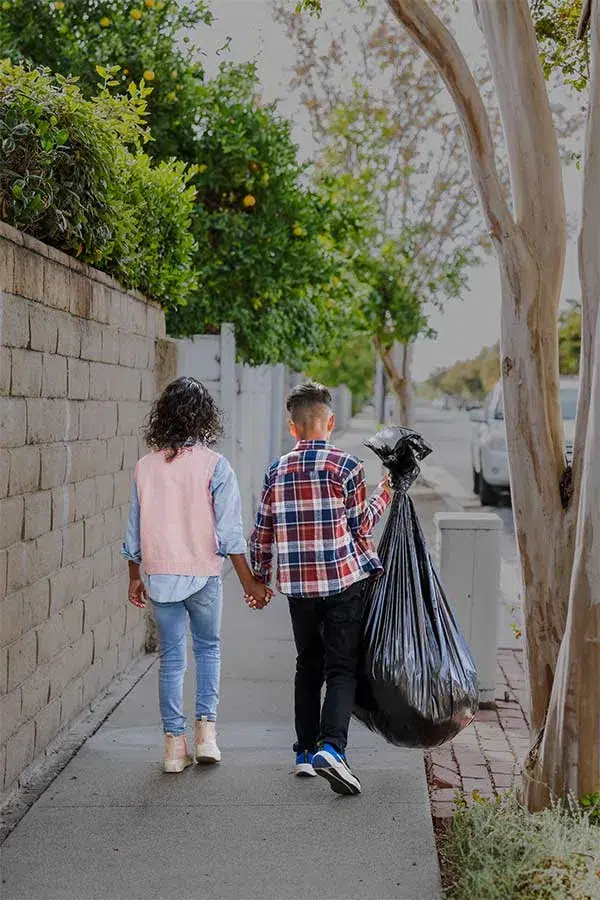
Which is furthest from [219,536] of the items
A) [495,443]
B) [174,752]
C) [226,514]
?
[495,443]

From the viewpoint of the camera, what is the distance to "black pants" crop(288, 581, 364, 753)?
480 cm

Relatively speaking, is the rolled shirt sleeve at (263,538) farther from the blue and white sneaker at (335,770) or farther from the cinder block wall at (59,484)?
the cinder block wall at (59,484)

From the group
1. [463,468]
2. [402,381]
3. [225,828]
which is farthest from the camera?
[463,468]

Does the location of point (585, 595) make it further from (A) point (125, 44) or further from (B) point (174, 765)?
(A) point (125, 44)

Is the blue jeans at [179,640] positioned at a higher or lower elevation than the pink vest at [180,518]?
lower

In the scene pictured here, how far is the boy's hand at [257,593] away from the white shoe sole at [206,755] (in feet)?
2.13

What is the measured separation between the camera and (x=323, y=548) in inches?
191

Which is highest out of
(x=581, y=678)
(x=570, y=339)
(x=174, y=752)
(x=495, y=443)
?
(x=570, y=339)

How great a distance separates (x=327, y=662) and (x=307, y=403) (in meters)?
1.06

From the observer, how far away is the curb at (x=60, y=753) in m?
4.62

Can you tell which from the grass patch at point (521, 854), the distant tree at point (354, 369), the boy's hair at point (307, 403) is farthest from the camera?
the distant tree at point (354, 369)

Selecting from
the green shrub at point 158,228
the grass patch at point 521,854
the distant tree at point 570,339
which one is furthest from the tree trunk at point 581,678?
the distant tree at point 570,339

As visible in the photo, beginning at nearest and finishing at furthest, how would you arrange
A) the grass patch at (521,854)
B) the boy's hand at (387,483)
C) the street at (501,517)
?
the grass patch at (521,854) → the boy's hand at (387,483) → the street at (501,517)

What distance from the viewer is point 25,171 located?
5.09 m
